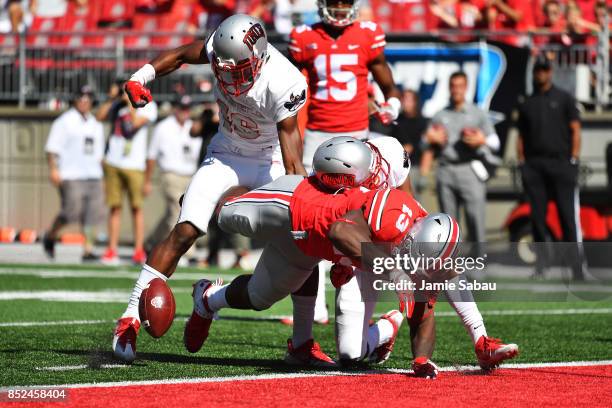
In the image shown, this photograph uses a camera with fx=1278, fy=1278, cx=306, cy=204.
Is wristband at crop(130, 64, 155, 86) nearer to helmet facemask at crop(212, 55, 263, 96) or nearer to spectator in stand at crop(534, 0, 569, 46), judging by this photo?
helmet facemask at crop(212, 55, 263, 96)

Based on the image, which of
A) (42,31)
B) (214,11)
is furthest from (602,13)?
(42,31)

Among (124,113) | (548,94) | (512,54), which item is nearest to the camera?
(548,94)

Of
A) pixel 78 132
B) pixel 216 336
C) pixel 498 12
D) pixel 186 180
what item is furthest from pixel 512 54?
pixel 216 336

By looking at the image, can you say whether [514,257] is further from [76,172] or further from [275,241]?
[76,172]

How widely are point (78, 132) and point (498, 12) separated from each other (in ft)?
18.8

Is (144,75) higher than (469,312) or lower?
higher

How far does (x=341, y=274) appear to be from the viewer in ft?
19.0

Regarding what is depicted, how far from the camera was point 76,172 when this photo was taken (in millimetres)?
14477

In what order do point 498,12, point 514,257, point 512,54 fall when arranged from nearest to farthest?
point 514,257 < point 512,54 < point 498,12

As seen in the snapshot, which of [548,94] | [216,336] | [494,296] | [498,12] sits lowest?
[216,336]

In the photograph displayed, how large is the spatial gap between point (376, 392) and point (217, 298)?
1371 millimetres

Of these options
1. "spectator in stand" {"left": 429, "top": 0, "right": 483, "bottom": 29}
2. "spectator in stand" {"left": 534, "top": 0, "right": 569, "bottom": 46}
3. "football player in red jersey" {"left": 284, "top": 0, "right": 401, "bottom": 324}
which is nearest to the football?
"football player in red jersey" {"left": 284, "top": 0, "right": 401, "bottom": 324}

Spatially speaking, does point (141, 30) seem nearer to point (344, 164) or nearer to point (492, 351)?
point (344, 164)

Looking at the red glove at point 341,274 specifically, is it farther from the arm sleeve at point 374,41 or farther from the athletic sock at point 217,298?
the arm sleeve at point 374,41
